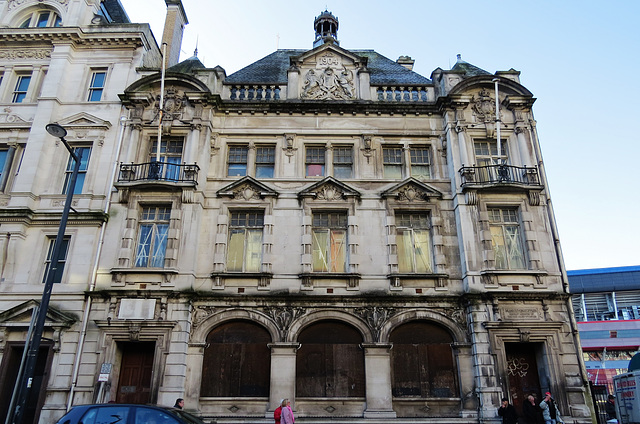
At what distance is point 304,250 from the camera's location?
56.0ft

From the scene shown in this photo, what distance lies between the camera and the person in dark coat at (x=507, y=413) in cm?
1356

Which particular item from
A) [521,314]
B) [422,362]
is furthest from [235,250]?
[521,314]

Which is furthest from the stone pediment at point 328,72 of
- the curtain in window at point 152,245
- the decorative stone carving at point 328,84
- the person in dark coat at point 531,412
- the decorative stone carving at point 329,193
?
the person in dark coat at point 531,412

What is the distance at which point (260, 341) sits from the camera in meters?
16.0

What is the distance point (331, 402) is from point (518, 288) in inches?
310

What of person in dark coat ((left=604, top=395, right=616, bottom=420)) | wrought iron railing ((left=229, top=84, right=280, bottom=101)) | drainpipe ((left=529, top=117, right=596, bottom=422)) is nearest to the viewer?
drainpipe ((left=529, top=117, right=596, bottom=422))

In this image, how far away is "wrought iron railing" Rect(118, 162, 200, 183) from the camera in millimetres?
17609

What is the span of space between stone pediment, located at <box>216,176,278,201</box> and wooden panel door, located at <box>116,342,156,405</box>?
6341 millimetres

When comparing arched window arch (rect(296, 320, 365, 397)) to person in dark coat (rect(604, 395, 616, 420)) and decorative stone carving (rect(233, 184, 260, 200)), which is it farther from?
person in dark coat (rect(604, 395, 616, 420))

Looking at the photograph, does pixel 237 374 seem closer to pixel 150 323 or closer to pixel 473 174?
pixel 150 323

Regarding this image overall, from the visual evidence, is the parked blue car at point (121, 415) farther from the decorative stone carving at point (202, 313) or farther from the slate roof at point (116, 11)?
the slate roof at point (116, 11)

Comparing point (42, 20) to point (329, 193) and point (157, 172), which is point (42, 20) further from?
point (329, 193)

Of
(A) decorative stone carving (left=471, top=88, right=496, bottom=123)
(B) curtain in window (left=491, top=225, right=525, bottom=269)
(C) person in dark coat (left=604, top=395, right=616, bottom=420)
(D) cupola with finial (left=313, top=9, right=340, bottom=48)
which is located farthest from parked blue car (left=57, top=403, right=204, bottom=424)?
(D) cupola with finial (left=313, top=9, right=340, bottom=48)

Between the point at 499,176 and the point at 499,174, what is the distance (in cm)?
8
